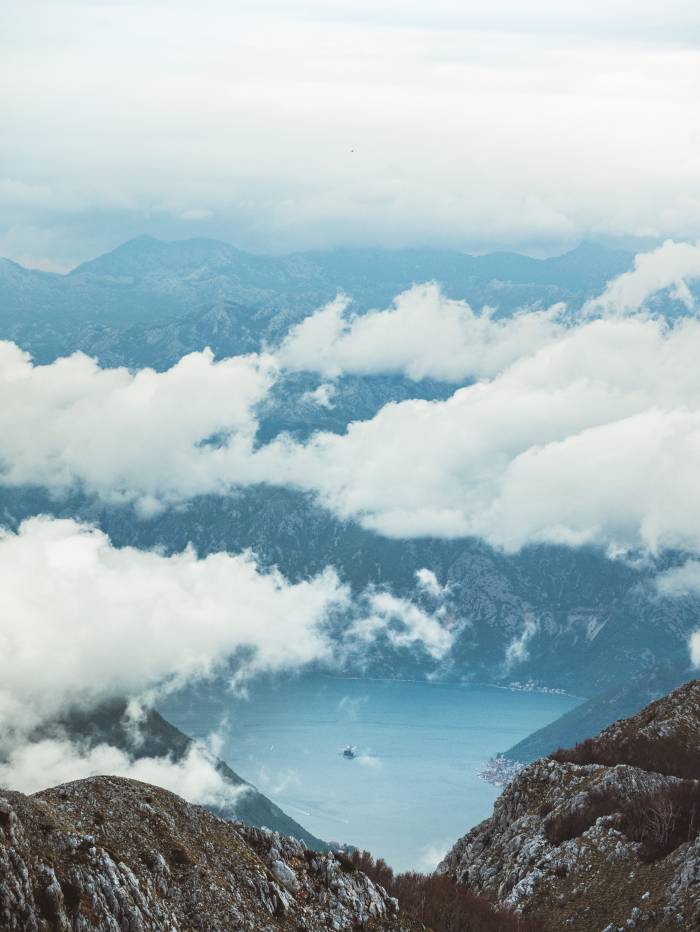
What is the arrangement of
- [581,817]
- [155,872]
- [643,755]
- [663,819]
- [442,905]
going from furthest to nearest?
[643,755], [581,817], [663,819], [442,905], [155,872]

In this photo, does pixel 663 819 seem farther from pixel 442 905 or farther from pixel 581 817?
pixel 442 905

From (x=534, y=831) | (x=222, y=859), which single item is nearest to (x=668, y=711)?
(x=534, y=831)

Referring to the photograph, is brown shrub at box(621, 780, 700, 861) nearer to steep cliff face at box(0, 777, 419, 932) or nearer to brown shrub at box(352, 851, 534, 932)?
brown shrub at box(352, 851, 534, 932)

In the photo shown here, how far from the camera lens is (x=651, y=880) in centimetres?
6288

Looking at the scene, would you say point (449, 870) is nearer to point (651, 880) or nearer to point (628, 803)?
point (628, 803)

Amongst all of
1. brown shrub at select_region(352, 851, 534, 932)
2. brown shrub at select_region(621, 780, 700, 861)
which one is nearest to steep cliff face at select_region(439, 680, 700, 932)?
brown shrub at select_region(621, 780, 700, 861)

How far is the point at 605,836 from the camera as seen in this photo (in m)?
70.8

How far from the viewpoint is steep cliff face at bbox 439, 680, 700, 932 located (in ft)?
202

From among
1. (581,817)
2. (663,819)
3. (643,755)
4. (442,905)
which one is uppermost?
(643,755)

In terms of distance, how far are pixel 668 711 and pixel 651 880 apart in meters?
35.9

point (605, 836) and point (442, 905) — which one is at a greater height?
point (605, 836)

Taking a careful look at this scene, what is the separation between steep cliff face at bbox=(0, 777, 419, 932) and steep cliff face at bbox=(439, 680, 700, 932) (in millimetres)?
13699

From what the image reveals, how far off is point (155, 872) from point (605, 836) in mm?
35763

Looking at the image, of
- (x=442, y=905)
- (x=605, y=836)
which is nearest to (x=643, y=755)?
(x=605, y=836)
